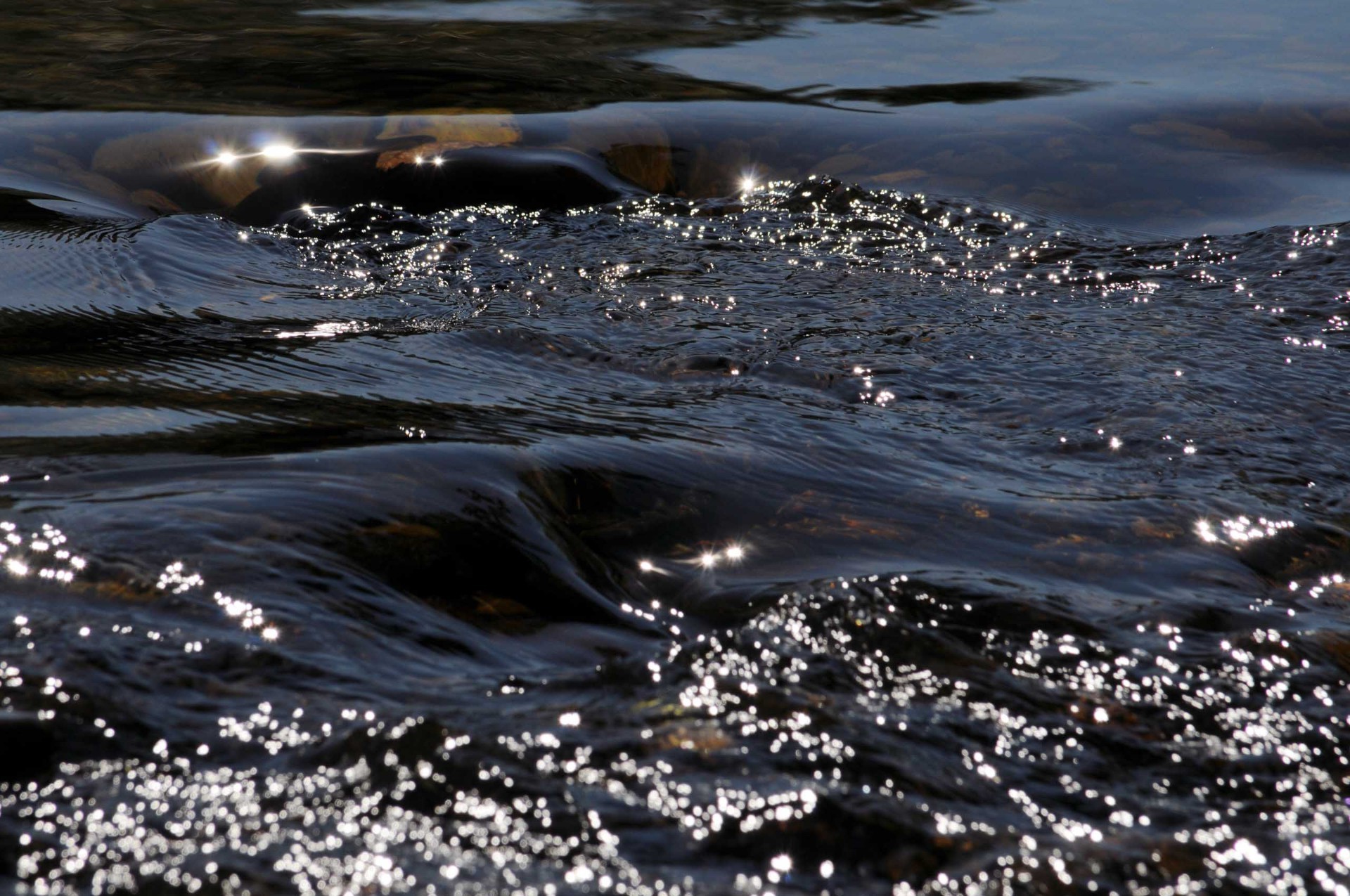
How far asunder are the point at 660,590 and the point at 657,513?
277 mm

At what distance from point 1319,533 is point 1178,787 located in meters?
1.09

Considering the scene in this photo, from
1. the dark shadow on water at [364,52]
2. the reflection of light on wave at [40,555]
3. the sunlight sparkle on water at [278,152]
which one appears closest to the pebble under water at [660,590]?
the reflection of light on wave at [40,555]

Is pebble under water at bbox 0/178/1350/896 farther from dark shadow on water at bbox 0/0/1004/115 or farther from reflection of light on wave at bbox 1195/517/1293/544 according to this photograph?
dark shadow on water at bbox 0/0/1004/115

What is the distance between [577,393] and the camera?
330cm

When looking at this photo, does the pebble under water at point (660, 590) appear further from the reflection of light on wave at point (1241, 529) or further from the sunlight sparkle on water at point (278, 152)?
the sunlight sparkle on water at point (278, 152)

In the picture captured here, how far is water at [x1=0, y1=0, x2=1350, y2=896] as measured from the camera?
1.65 metres

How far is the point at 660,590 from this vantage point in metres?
2.36

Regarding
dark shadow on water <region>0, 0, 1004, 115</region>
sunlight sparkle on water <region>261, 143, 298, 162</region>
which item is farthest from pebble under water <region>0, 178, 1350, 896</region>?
dark shadow on water <region>0, 0, 1004, 115</region>

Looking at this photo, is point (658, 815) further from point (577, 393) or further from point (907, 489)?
point (577, 393)

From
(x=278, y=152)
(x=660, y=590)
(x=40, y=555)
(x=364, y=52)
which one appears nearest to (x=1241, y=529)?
(x=660, y=590)

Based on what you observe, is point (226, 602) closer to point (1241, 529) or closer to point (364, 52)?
point (1241, 529)

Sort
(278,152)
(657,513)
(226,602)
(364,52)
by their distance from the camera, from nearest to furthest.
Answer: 1. (226,602)
2. (657,513)
3. (278,152)
4. (364,52)

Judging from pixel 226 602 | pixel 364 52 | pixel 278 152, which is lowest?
pixel 226 602

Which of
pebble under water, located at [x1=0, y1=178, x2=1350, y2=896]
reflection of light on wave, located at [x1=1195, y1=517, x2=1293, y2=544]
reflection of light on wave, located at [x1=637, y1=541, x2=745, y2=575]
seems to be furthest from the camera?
reflection of light on wave, located at [x1=1195, y1=517, x2=1293, y2=544]
